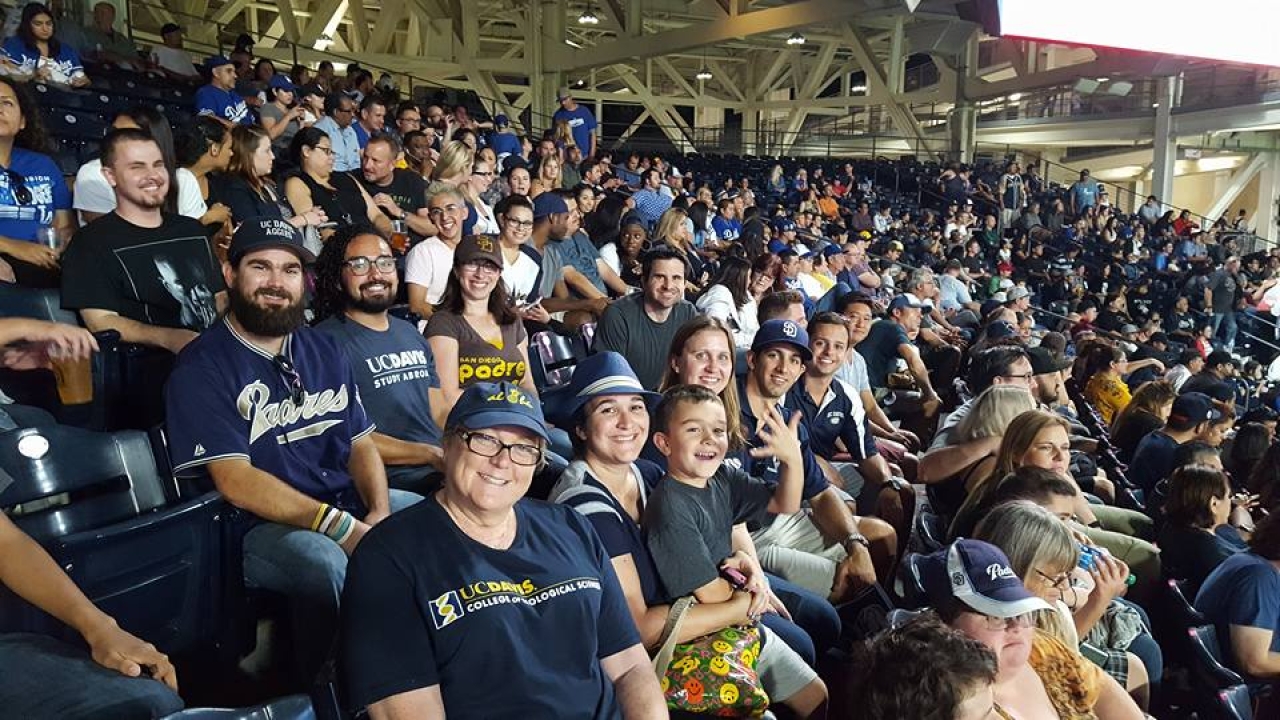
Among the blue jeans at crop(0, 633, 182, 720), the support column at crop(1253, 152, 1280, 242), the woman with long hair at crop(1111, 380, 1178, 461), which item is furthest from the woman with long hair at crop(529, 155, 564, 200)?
the support column at crop(1253, 152, 1280, 242)

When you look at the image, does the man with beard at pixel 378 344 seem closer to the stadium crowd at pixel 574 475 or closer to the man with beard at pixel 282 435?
the stadium crowd at pixel 574 475

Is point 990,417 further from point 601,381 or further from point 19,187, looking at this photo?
point 19,187

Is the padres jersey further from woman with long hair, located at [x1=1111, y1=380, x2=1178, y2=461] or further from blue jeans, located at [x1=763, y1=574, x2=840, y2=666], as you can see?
woman with long hair, located at [x1=1111, y1=380, x2=1178, y2=461]

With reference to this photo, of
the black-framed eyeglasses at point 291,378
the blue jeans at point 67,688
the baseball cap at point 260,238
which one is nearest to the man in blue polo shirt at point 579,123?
the baseball cap at point 260,238

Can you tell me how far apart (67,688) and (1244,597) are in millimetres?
3490

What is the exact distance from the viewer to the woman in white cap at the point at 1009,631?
2.23 m

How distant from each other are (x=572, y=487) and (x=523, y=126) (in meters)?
15.5

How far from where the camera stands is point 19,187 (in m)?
3.75

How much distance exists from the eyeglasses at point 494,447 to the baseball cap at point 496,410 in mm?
22

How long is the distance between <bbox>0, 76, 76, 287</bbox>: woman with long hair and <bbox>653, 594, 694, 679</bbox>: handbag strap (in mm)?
2843

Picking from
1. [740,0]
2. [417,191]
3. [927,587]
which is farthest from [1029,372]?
[740,0]

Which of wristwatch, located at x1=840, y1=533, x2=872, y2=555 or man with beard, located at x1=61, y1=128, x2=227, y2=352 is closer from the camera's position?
man with beard, located at x1=61, y1=128, x2=227, y2=352

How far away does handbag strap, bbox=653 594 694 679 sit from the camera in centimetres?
221

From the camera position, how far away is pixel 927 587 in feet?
7.83
